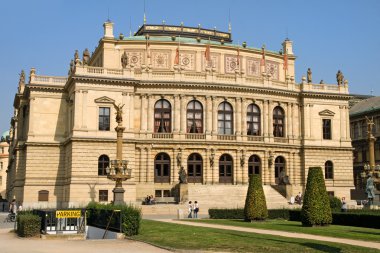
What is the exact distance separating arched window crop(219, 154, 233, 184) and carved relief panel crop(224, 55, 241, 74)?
44.2ft

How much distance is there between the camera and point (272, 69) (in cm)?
7606

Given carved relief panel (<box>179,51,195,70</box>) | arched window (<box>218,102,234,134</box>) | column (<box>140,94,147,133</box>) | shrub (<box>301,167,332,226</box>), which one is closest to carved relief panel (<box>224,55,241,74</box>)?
carved relief panel (<box>179,51,195,70</box>)

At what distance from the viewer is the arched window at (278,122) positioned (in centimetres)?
6931

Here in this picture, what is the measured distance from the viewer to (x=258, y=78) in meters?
68.8

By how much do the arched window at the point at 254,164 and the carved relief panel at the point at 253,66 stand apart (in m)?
13.6

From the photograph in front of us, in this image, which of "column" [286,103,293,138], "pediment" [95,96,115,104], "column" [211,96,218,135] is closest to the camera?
"pediment" [95,96,115,104]

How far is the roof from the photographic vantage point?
87500 mm

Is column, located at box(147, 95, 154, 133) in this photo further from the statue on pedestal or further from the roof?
the roof

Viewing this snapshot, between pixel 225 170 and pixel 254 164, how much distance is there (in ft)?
13.8

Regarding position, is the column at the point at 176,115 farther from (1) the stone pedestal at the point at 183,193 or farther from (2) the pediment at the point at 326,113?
(2) the pediment at the point at 326,113

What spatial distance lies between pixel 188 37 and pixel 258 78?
13.9 m

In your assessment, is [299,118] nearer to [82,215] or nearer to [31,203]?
[31,203]

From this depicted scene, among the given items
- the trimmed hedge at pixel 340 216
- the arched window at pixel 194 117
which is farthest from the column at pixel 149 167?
the trimmed hedge at pixel 340 216

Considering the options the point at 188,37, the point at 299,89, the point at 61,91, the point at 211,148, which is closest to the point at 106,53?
the point at 61,91
